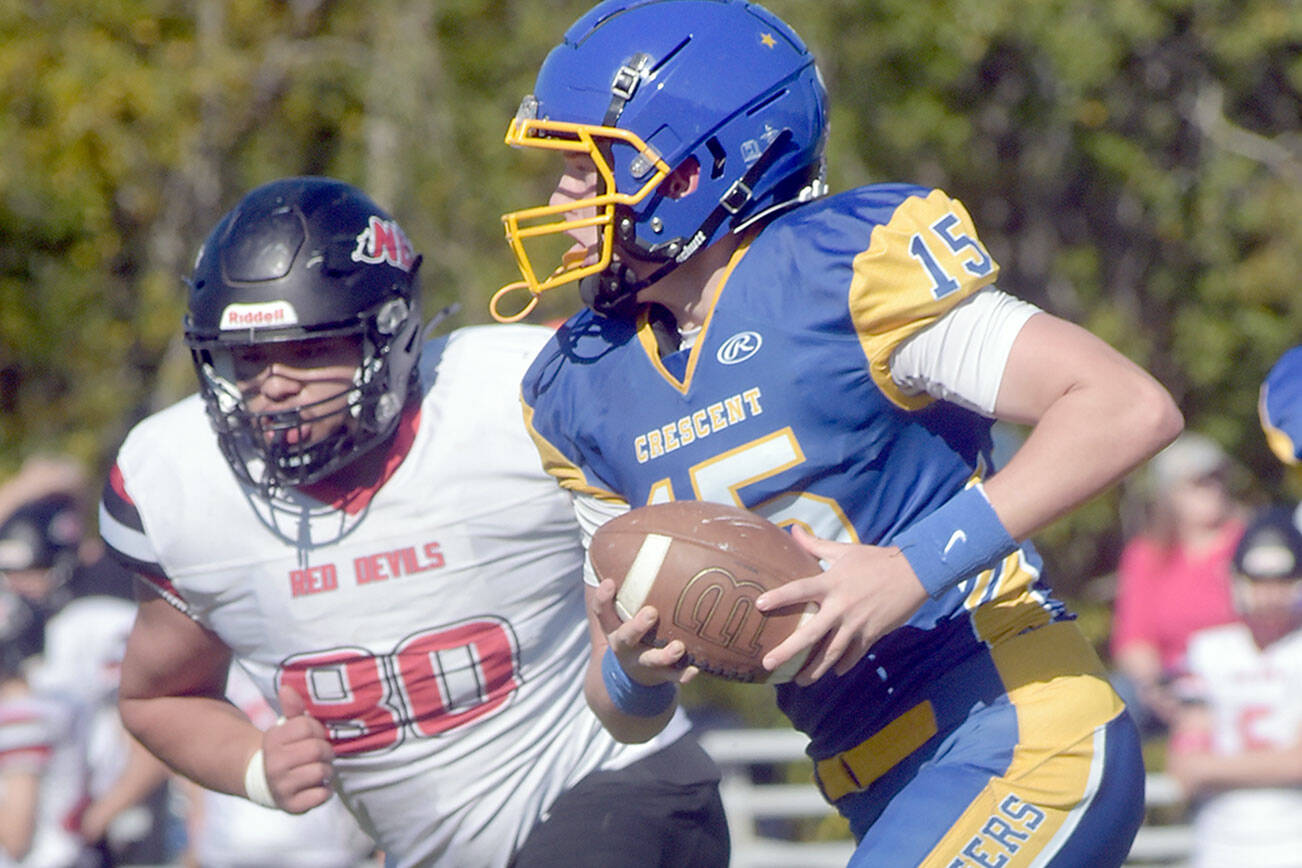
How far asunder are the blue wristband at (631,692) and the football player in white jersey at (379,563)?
1.50ft

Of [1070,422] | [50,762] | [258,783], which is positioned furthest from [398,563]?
[50,762]

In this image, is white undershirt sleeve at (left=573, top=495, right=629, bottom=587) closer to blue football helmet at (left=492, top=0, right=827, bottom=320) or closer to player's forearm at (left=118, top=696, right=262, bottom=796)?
blue football helmet at (left=492, top=0, right=827, bottom=320)

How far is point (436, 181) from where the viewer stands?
345 inches

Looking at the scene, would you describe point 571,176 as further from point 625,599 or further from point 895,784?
point 895,784

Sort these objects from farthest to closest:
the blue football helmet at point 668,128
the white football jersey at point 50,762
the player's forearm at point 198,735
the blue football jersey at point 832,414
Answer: the white football jersey at point 50,762 < the player's forearm at point 198,735 < the blue football helmet at point 668,128 < the blue football jersey at point 832,414

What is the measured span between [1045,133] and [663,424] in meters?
7.02

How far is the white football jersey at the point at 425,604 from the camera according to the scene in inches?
122

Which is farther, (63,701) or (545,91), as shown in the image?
(63,701)

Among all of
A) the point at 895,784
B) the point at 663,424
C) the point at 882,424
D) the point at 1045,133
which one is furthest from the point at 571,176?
the point at 1045,133

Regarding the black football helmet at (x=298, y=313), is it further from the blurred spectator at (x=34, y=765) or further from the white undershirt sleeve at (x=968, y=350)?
the blurred spectator at (x=34, y=765)

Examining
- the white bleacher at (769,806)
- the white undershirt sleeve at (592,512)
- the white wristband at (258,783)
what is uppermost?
the white undershirt sleeve at (592,512)

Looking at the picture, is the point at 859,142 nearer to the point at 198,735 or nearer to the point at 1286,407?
the point at 1286,407

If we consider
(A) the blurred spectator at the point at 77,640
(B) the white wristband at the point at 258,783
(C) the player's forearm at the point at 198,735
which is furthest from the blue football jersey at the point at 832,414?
(A) the blurred spectator at the point at 77,640

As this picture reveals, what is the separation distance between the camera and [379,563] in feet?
10.2
